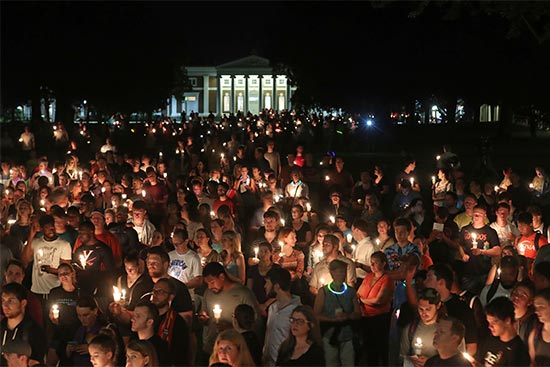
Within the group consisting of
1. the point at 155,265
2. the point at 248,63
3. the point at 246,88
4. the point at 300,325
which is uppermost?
the point at 248,63

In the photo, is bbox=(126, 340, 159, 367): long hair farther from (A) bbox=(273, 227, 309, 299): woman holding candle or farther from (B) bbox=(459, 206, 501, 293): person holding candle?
(B) bbox=(459, 206, 501, 293): person holding candle

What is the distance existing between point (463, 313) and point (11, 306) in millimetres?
3569

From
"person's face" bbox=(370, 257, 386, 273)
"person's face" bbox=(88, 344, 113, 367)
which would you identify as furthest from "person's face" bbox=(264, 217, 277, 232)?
"person's face" bbox=(88, 344, 113, 367)

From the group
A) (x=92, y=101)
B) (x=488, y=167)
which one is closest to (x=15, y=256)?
(x=488, y=167)

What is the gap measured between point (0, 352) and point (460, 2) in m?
A: 10.8

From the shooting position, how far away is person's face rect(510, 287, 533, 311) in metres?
6.98

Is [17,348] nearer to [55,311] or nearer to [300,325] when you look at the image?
[55,311]

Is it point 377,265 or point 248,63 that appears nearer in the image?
point 377,265

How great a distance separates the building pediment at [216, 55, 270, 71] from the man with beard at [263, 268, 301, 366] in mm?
149455

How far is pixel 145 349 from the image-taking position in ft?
19.3

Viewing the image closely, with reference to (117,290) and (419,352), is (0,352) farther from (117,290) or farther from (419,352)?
(419,352)

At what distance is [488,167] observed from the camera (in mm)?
22938

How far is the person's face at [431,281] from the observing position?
7281 mm

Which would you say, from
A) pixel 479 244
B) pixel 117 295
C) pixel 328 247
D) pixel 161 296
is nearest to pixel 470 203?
pixel 479 244
